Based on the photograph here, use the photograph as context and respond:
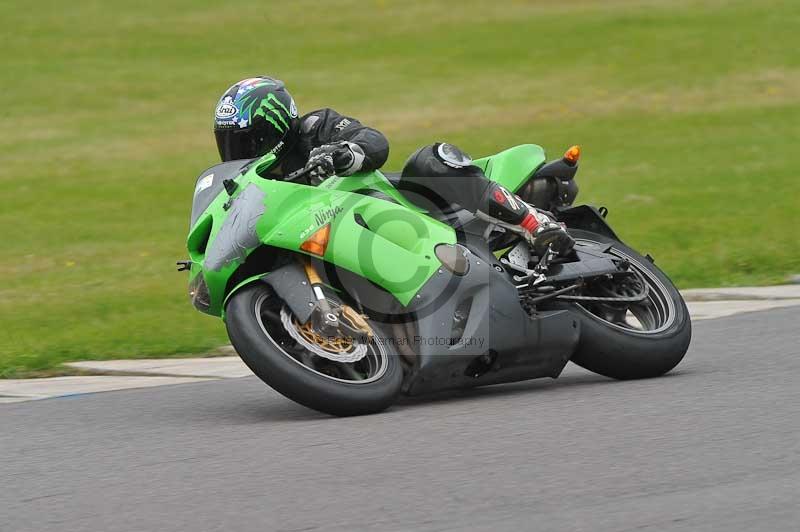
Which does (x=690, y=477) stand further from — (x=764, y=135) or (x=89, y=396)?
(x=764, y=135)

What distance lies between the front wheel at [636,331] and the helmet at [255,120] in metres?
1.49

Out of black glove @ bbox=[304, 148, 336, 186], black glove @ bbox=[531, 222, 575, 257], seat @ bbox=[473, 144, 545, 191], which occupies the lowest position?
A: black glove @ bbox=[531, 222, 575, 257]

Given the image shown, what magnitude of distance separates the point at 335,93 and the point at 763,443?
20205 millimetres

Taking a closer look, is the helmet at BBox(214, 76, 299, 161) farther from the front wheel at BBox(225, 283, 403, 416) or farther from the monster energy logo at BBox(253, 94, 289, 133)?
the front wheel at BBox(225, 283, 403, 416)

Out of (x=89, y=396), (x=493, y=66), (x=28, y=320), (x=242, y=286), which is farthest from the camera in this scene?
(x=493, y=66)

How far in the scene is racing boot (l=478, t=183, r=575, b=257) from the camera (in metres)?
6.36

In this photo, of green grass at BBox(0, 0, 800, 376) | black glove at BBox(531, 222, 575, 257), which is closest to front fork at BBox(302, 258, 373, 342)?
black glove at BBox(531, 222, 575, 257)

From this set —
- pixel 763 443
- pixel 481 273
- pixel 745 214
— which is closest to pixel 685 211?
pixel 745 214

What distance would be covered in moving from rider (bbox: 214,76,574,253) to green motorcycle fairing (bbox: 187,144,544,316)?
0.54 ft

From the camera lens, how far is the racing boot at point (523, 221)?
6355 millimetres

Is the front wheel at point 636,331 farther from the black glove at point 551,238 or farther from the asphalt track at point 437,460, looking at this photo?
the black glove at point 551,238

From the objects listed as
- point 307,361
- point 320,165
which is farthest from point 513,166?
point 307,361

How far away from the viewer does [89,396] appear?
6910 mm

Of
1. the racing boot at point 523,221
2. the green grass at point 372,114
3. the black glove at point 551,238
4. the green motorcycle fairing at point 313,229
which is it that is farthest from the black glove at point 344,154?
the green grass at point 372,114
